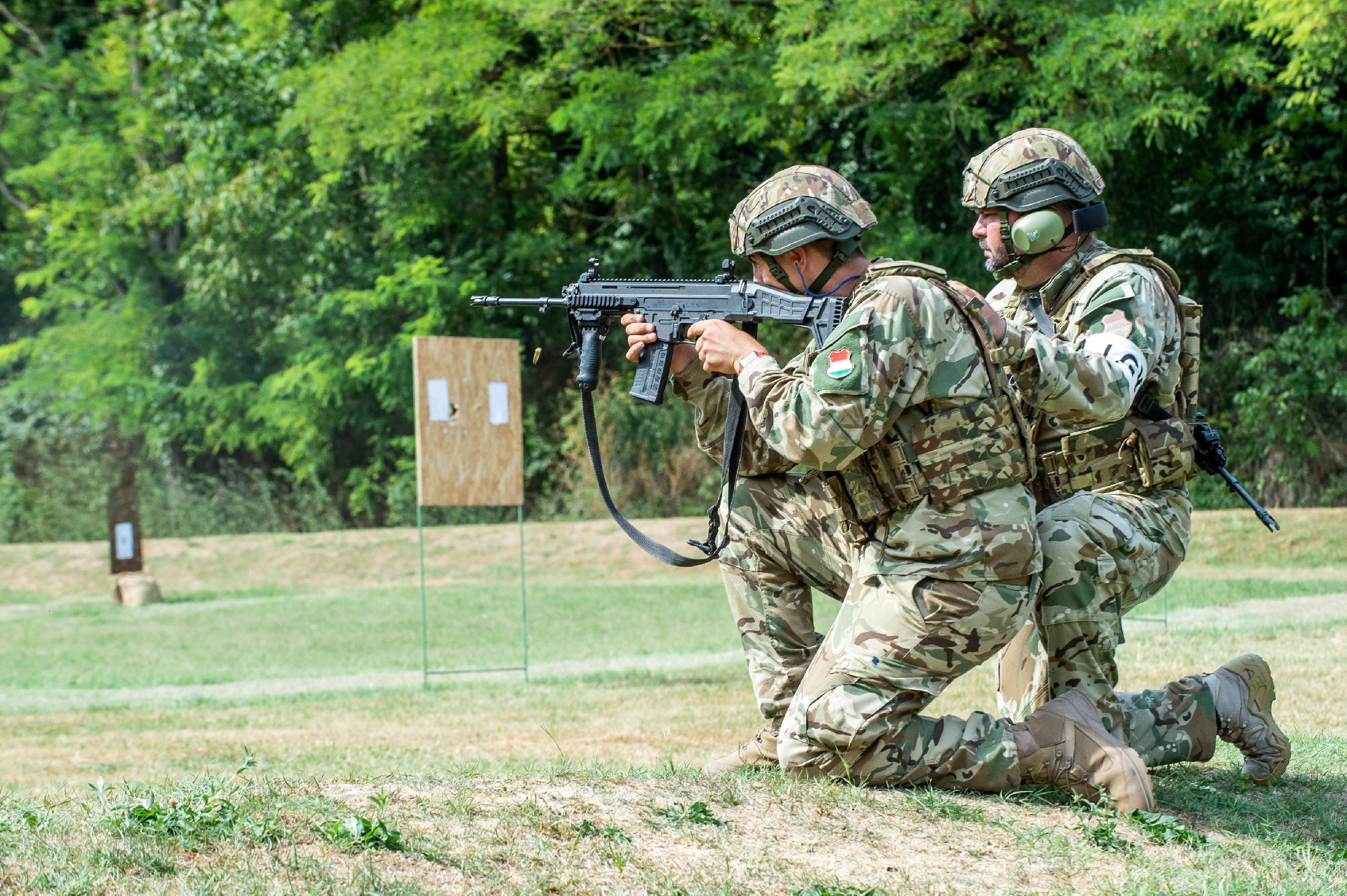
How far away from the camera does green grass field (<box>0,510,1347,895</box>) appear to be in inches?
132

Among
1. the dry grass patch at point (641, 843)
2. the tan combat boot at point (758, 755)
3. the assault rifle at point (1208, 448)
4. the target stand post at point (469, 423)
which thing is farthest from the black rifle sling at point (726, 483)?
the target stand post at point (469, 423)

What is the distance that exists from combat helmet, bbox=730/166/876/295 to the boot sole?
2.02 m

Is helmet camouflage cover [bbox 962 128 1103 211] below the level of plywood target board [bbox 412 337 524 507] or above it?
above

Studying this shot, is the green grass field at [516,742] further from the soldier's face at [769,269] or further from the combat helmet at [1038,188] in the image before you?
the combat helmet at [1038,188]

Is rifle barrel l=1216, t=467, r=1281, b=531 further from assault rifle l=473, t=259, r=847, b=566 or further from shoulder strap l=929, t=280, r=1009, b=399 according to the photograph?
assault rifle l=473, t=259, r=847, b=566

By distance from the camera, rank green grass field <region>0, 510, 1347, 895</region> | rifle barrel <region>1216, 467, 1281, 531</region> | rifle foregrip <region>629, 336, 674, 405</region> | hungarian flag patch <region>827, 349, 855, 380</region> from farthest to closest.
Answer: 1. rifle barrel <region>1216, 467, 1281, 531</region>
2. rifle foregrip <region>629, 336, 674, 405</region>
3. hungarian flag patch <region>827, 349, 855, 380</region>
4. green grass field <region>0, 510, 1347, 895</region>

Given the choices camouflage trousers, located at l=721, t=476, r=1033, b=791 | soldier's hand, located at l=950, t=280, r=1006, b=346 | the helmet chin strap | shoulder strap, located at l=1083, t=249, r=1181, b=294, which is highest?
the helmet chin strap

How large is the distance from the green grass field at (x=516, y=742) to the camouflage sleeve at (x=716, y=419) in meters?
1.16

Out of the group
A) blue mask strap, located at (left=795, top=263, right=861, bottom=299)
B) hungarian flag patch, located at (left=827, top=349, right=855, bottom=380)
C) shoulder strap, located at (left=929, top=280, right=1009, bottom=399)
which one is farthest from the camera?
blue mask strap, located at (left=795, top=263, right=861, bottom=299)

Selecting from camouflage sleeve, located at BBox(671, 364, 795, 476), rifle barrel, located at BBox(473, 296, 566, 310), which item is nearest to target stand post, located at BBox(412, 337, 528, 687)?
rifle barrel, located at BBox(473, 296, 566, 310)

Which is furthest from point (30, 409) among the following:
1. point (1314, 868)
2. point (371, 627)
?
point (1314, 868)

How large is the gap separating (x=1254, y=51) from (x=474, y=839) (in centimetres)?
1468

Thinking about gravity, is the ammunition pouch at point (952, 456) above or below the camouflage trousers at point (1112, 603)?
above

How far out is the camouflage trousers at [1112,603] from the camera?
4.43m
